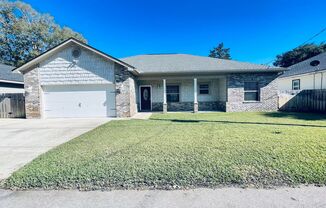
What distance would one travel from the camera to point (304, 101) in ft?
41.4

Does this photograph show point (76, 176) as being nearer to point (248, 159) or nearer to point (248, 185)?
point (248, 185)

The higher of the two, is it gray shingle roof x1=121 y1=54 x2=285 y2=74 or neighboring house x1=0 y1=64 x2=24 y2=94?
gray shingle roof x1=121 y1=54 x2=285 y2=74

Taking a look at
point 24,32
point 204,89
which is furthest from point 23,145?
point 24,32

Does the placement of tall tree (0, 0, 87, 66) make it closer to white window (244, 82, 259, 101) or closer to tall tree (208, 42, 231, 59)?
white window (244, 82, 259, 101)

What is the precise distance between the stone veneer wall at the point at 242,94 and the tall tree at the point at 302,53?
2914cm

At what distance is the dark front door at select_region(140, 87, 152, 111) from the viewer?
51.8 ft

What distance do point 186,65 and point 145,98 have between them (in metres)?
4.39

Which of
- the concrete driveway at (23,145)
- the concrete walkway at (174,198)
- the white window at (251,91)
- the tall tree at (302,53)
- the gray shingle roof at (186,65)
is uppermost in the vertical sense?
the tall tree at (302,53)

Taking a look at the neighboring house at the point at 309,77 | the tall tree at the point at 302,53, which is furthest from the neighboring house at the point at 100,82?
the tall tree at the point at 302,53

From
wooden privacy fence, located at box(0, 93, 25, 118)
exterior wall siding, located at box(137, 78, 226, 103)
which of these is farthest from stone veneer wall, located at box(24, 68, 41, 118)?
exterior wall siding, located at box(137, 78, 226, 103)

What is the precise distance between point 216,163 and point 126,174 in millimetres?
1865

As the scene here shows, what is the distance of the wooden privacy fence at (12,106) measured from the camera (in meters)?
13.0

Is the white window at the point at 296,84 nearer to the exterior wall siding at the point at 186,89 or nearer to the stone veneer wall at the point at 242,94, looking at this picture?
the stone veneer wall at the point at 242,94

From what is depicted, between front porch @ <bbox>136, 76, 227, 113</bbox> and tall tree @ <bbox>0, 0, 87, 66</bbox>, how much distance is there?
21932 millimetres
